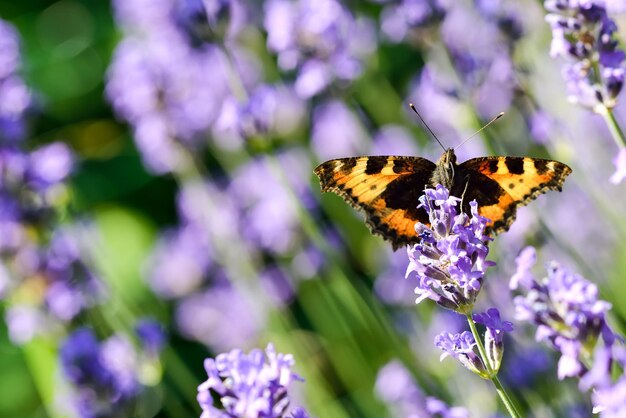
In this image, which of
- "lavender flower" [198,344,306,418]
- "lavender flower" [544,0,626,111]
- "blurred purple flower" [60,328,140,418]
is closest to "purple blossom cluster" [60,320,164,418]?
"blurred purple flower" [60,328,140,418]

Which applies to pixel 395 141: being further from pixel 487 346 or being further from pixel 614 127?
pixel 487 346

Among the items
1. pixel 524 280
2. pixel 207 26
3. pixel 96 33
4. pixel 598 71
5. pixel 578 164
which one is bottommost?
pixel 578 164

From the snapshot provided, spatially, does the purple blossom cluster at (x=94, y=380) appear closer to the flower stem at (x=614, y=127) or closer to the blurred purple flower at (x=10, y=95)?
the blurred purple flower at (x=10, y=95)

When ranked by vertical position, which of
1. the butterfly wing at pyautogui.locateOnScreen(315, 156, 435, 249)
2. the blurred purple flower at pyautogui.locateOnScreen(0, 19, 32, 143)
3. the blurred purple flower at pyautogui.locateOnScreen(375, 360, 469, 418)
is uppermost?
the blurred purple flower at pyautogui.locateOnScreen(0, 19, 32, 143)

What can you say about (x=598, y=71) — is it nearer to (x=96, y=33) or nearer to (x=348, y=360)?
(x=348, y=360)

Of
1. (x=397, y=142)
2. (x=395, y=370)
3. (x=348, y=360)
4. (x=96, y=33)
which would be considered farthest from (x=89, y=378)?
(x=96, y=33)

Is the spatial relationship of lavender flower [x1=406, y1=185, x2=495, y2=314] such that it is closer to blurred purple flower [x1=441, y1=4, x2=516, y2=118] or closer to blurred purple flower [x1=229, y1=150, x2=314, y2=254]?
blurred purple flower [x1=441, y1=4, x2=516, y2=118]

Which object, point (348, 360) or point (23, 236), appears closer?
point (23, 236)
